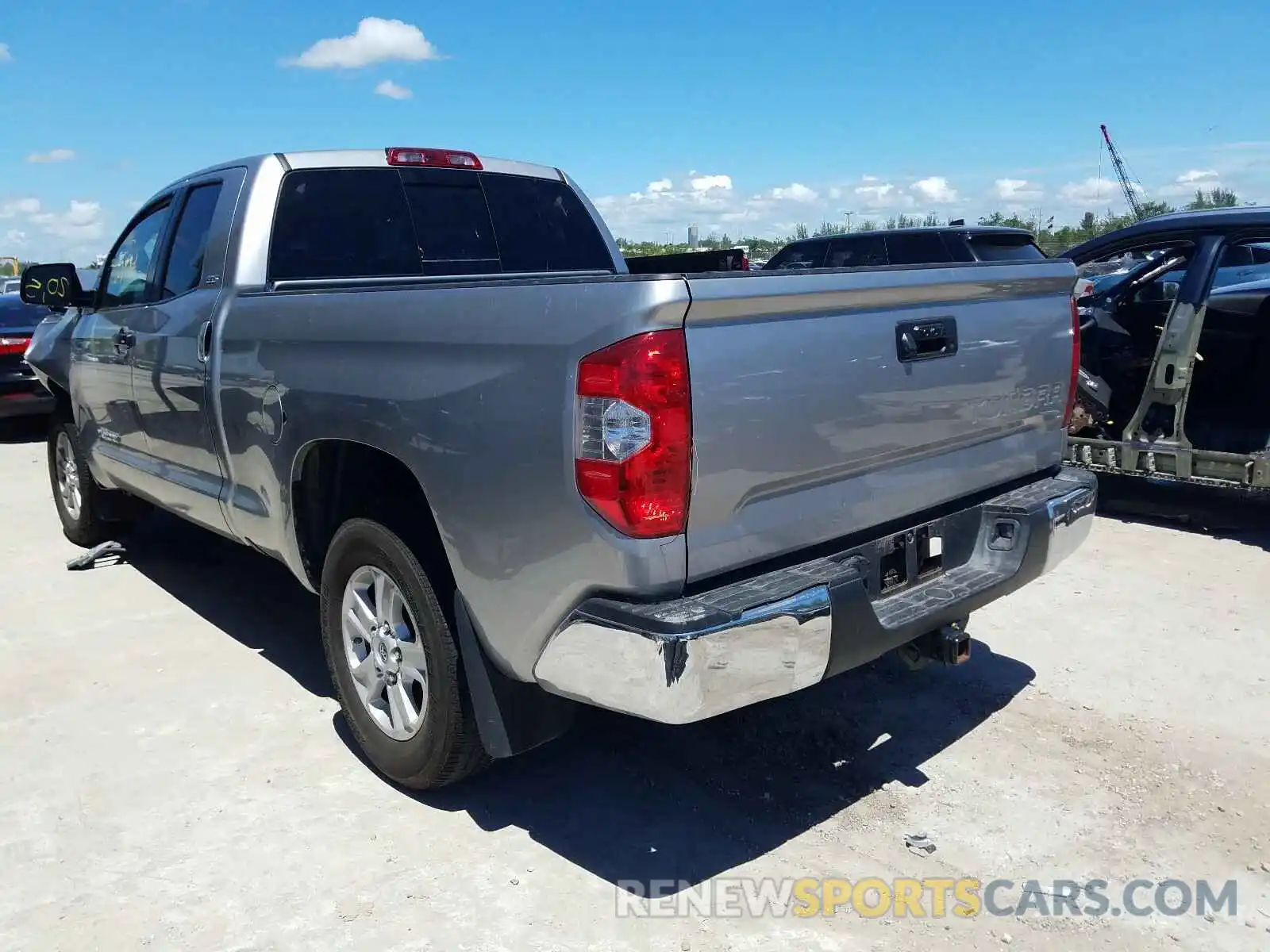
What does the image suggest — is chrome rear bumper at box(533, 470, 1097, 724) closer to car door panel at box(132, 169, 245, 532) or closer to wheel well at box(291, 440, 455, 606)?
wheel well at box(291, 440, 455, 606)

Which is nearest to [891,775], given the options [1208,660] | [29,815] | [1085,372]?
[1208,660]

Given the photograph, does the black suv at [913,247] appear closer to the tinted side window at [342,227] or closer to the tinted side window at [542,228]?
the tinted side window at [542,228]

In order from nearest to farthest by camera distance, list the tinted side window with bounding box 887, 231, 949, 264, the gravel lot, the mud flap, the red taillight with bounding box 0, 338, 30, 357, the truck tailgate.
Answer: the truck tailgate → the gravel lot → the mud flap → the red taillight with bounding box 0, 338, 30, 357 → the tinted side window with bounding box 887, 231, 949, 264

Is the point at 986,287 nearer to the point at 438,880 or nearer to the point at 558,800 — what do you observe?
the point at 558,800

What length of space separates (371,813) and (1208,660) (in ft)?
11.3

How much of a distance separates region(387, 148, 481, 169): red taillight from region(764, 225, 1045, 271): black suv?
236 inches

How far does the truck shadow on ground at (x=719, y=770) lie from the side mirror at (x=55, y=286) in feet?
7.50

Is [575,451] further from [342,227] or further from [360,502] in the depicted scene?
[342,227]

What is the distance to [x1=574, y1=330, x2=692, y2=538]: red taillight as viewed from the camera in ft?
7.69

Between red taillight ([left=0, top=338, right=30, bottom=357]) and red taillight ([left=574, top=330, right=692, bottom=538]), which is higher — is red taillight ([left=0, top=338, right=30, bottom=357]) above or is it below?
below

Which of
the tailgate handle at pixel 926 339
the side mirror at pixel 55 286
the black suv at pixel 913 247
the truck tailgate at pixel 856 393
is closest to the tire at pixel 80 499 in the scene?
the side mirror at pixel 55 286

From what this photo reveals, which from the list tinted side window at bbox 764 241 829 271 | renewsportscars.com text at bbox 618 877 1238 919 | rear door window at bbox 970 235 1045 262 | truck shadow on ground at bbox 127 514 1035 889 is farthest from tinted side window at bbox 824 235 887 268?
renewsportscars.com text at bbox 618 877 1238 919

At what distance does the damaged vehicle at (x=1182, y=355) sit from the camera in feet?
19.9

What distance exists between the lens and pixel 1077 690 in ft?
13.2
